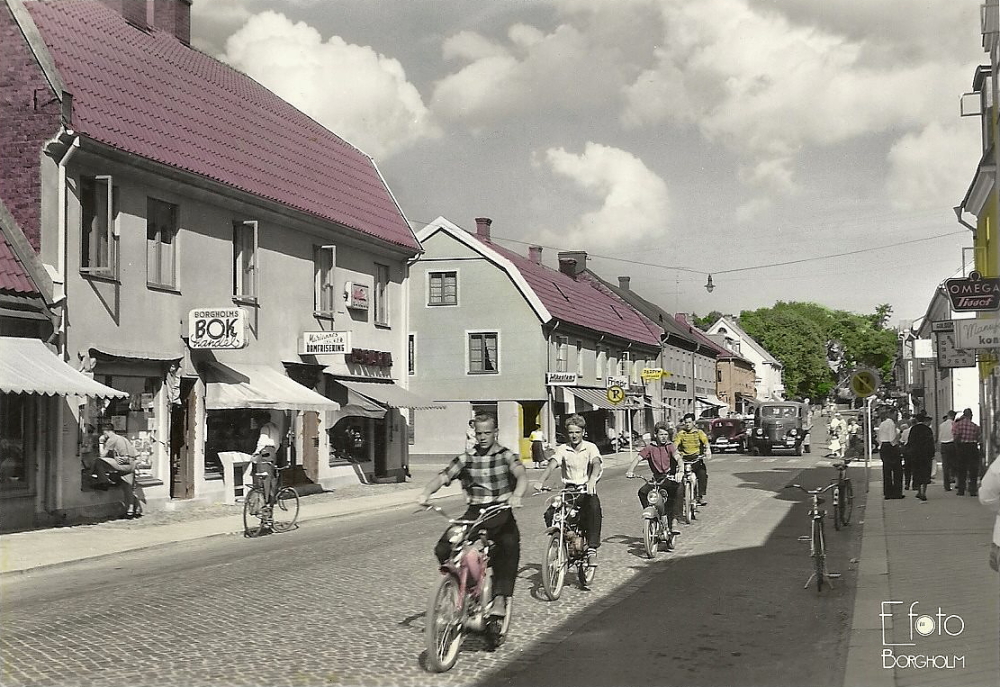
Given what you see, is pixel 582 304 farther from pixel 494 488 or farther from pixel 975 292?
pixel 494 488

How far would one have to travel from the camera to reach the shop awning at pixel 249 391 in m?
20.6

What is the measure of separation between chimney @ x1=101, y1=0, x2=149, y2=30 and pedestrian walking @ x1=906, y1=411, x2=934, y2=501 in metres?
18.6

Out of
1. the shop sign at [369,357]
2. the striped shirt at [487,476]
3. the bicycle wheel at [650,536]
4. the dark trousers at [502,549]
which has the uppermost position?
the shop sign at [369,357]

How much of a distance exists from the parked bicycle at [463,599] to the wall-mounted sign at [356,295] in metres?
19.3

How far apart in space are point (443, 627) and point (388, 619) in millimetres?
2071

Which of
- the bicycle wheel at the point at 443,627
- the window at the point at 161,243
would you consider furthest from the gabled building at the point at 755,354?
the bicycle wheel at the point at 443,627

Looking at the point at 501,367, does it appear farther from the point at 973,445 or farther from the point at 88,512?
the point at 88,512

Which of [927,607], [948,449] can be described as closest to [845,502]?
[927,607]

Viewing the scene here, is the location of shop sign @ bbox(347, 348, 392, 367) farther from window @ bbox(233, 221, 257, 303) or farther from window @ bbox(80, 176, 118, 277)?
window @ bbox(80, 176, 118, 277)

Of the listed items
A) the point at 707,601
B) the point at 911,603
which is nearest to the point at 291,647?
the point at 707,601

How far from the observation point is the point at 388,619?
8.82m

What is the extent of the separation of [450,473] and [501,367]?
3611 centimetres

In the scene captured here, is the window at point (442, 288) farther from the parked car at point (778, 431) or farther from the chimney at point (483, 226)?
the parked car at point (778, 431)

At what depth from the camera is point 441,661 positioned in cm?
688
